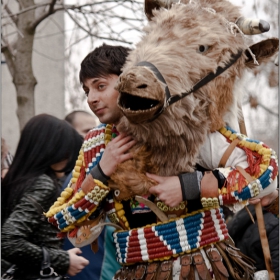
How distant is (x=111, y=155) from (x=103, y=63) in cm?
45

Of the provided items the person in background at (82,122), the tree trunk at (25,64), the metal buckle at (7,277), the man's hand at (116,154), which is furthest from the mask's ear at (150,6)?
the tree trunk at (25,64)

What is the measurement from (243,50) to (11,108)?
11462mm

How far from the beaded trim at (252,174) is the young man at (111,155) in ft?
0.18

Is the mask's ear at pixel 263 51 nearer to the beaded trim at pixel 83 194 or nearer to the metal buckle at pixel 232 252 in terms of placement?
the beaded trim at pixel 83 194

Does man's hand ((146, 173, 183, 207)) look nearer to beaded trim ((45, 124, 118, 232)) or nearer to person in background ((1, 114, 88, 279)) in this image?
beaded trim ((45, 124, 118, 232))

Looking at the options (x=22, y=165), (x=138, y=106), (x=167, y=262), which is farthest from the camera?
(x=22, y=165)

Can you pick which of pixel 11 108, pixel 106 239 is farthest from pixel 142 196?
pixel 11 108

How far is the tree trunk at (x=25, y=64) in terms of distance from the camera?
5.64 m

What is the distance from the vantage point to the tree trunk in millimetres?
5641

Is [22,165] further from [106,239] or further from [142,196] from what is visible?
[142,196]

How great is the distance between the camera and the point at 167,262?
267 centimetres

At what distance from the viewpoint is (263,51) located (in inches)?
110

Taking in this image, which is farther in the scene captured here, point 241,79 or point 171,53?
point 241,79

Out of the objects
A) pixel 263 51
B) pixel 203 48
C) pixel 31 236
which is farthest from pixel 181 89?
pixel 31 236
